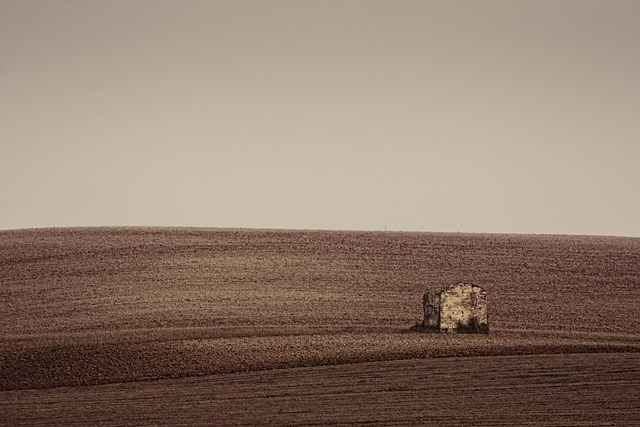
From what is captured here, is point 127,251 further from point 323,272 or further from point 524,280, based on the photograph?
point 524,280

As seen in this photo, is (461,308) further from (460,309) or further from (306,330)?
(306,330)

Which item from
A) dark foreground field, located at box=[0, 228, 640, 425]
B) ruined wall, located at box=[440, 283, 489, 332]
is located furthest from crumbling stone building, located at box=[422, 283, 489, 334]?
dark foreground field, located at box=[0, 228, 640, 425]

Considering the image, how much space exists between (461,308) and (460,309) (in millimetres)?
40

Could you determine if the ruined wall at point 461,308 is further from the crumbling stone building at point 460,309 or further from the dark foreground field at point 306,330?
the dark foreground field at point 306,330

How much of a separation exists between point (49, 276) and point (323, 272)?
10.1 m

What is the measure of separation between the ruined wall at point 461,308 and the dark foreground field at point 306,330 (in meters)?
0.78

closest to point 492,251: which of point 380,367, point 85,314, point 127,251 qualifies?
point 127,251

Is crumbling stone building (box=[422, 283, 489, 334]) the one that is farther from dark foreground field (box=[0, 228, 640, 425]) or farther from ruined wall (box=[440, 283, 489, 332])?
dark foreground field (box=[0, 228, 640, 425])

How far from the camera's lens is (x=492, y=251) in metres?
64.6

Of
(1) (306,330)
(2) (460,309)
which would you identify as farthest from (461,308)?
(1) (306,330)

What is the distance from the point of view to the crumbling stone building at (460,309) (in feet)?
149

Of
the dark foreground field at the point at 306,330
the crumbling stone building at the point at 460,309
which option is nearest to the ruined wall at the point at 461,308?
the crumbling stone building at the point at 460,309

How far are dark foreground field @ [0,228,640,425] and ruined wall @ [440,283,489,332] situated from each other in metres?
0.78

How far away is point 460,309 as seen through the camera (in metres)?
45.4
